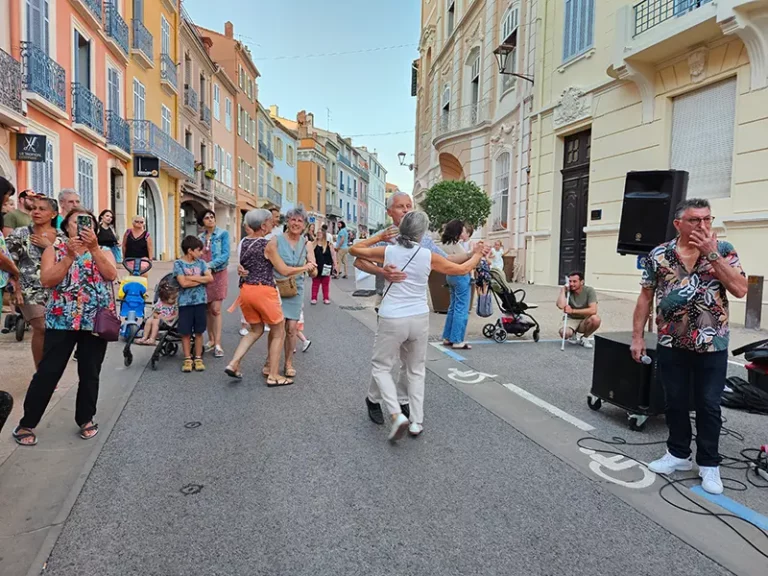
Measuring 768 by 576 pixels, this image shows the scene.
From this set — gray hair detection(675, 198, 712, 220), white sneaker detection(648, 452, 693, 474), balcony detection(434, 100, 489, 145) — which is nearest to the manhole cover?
white sneaker detection(648, 452, 693, 474)

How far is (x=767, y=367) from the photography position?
430 cm

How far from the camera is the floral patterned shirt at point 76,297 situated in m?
3.77

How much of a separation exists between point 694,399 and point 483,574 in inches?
75.9

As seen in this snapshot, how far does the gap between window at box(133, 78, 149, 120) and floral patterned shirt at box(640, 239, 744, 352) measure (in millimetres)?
20309

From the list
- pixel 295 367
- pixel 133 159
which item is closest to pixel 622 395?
pixel 295 367

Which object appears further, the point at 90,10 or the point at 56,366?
the point at 90,10

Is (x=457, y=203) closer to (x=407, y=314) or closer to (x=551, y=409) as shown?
(x=551, y=409)

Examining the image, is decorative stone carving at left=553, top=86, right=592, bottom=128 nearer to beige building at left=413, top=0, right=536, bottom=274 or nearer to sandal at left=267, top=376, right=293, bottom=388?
beige building at left=413, top=0, right=536, bottom=274

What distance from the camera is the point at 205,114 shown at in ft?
95.2

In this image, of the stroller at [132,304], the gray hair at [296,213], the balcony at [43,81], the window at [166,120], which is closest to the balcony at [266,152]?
the window at [166,120]

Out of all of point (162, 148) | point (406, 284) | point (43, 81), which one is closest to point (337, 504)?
point (406, 284)

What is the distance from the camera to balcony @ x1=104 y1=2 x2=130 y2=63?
55.4ft

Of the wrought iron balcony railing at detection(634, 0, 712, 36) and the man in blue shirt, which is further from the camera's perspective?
the wrought iron balcony railing at detection(634, 0, 712, 36)

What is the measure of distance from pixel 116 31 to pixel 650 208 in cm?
1782
